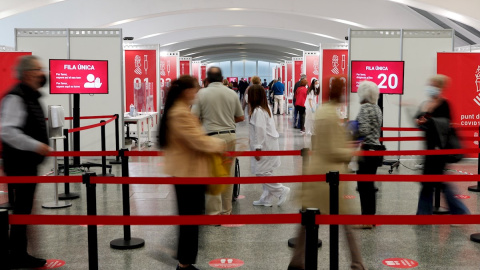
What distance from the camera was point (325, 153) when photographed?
3885 mm

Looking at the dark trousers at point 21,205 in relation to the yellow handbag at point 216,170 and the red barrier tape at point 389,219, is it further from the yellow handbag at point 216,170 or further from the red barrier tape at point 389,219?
the red barrier tape at point 389,219

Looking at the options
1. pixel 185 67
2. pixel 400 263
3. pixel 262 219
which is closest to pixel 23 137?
pixel 262 219

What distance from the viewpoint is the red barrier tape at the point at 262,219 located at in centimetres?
314

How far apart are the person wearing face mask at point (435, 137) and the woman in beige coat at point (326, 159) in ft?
5.90

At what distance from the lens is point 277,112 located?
1014 inches

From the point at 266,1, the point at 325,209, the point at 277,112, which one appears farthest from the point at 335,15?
the point at 325,209

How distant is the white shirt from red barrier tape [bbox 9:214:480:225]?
3.00m

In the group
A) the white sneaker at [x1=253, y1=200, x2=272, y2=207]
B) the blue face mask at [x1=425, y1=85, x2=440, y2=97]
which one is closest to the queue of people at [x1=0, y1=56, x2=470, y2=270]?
the blue face mask at [x1=425, y1=85, x2=440, y2=97]

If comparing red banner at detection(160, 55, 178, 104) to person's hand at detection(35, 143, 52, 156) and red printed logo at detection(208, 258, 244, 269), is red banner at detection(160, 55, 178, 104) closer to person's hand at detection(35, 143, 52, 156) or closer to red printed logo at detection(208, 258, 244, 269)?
red printed logo at detection(208, 258, 244, 269)

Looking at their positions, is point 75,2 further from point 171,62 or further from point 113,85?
point 113,85

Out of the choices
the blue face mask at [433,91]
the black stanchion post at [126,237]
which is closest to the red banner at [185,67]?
the blue face mask at [433,91]

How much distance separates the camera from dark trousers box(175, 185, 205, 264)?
3.88m

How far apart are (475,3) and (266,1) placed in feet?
26.5

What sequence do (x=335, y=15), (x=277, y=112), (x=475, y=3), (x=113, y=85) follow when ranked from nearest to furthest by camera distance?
(x=113, y=85)
(x=475, y=3)
(x=335, y=15)
(x=277, y=112)
